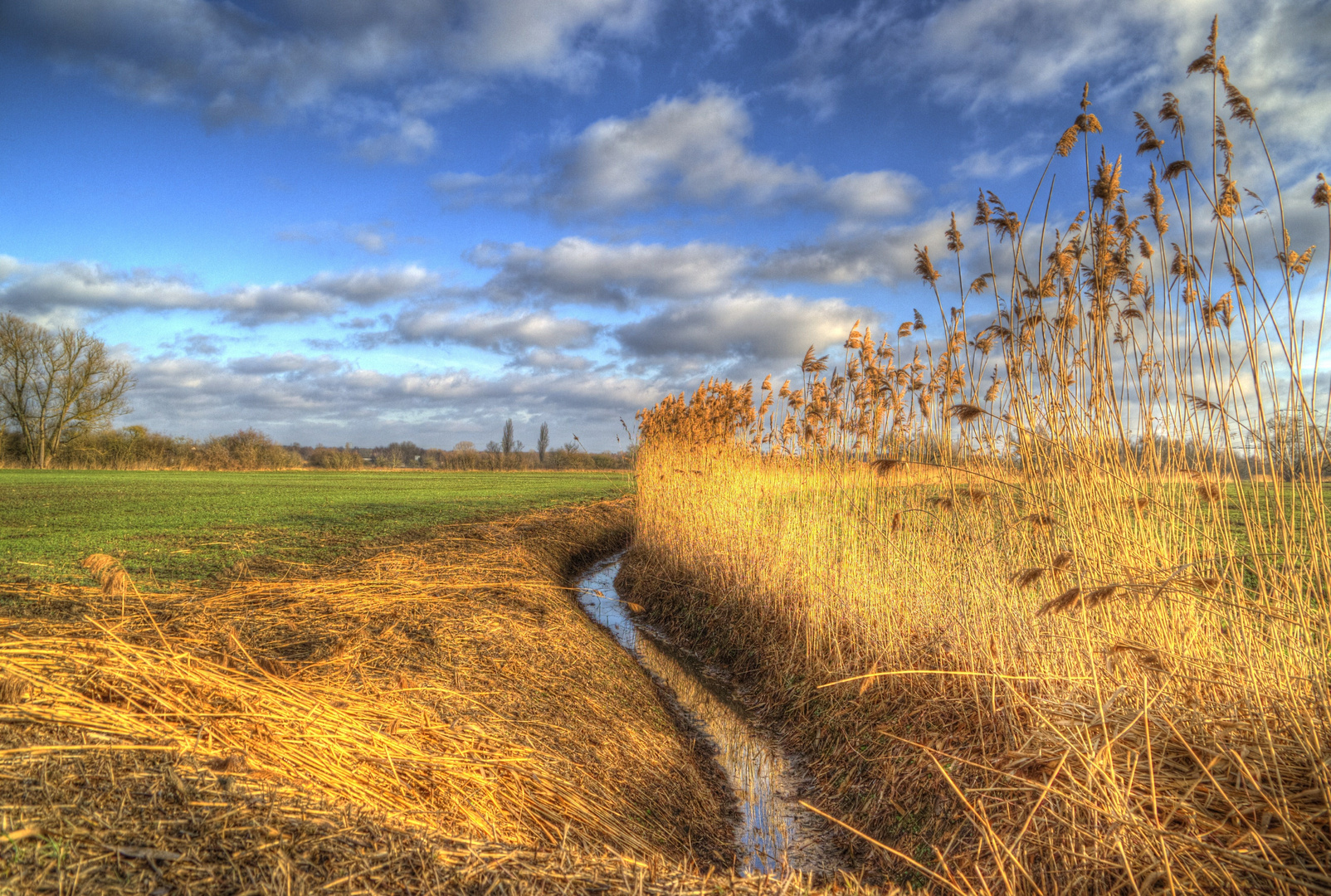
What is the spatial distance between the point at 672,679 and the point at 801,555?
1839 millimetres

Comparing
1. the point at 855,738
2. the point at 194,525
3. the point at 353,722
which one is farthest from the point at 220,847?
the point at 194,525

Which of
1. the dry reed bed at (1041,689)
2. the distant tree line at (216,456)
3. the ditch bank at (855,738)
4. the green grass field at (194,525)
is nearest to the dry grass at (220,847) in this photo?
the dry reed bed at (1041,689)

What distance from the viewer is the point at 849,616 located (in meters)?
5.50

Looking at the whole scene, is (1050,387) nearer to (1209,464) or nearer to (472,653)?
(1209,464)

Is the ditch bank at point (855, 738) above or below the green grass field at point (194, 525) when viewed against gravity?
below

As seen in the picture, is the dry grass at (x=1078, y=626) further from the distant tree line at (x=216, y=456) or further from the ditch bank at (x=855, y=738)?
the distant tree line at (x=216, y=456)

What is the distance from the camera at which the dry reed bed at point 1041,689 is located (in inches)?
83.7

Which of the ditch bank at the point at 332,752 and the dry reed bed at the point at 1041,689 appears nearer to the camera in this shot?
the ditch bank at the point at 332,752

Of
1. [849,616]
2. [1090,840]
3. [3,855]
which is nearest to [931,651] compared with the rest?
[849,616]

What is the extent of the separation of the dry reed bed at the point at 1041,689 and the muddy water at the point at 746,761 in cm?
28

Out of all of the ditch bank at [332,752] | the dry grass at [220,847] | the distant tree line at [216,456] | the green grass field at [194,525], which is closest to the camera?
the dry grass at [220,847]

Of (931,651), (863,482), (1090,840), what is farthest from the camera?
(863,482)

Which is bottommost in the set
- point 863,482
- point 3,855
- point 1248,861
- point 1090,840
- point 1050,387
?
point 1090,840

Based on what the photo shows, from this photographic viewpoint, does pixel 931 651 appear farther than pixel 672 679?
No
